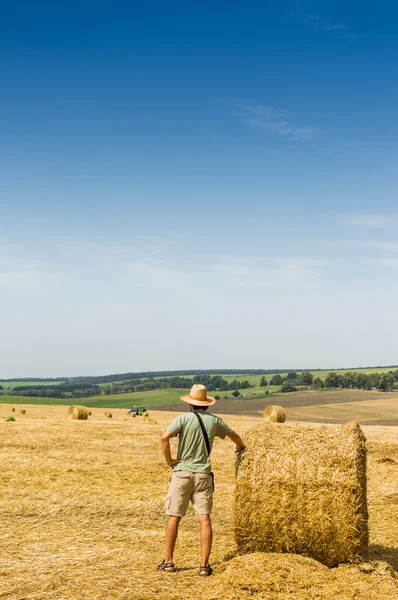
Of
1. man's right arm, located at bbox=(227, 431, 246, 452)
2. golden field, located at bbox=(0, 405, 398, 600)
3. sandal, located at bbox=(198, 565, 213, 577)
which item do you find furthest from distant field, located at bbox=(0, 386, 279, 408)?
sandal, located at bbox=(198, 565, 213, 577)

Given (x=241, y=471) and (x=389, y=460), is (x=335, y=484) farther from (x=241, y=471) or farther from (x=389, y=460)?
(x=389, y=460)

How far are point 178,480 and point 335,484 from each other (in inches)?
92.6

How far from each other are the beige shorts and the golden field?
2.81 ft

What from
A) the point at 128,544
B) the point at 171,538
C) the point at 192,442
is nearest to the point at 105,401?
the point at 128,544

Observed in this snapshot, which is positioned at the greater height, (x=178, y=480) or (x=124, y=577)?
(x=178, y=480)

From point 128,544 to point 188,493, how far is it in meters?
2.05

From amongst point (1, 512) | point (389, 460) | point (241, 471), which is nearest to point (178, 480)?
point (241, 471)

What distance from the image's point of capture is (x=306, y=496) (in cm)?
859

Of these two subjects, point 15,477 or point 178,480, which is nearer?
point 178,480

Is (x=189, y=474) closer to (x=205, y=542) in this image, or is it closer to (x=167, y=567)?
(x=205, y=542)

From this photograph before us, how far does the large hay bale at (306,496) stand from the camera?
27.5ft

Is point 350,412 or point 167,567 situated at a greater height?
point 167,567

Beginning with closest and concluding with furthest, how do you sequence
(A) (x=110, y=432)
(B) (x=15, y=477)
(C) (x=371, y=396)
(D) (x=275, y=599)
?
(D) (x=275, y=599) → (B) (x=15, y=477) → (A) (x=110, y=432) → (C) (x=371, y=396)

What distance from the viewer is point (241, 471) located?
8891 millimetres
